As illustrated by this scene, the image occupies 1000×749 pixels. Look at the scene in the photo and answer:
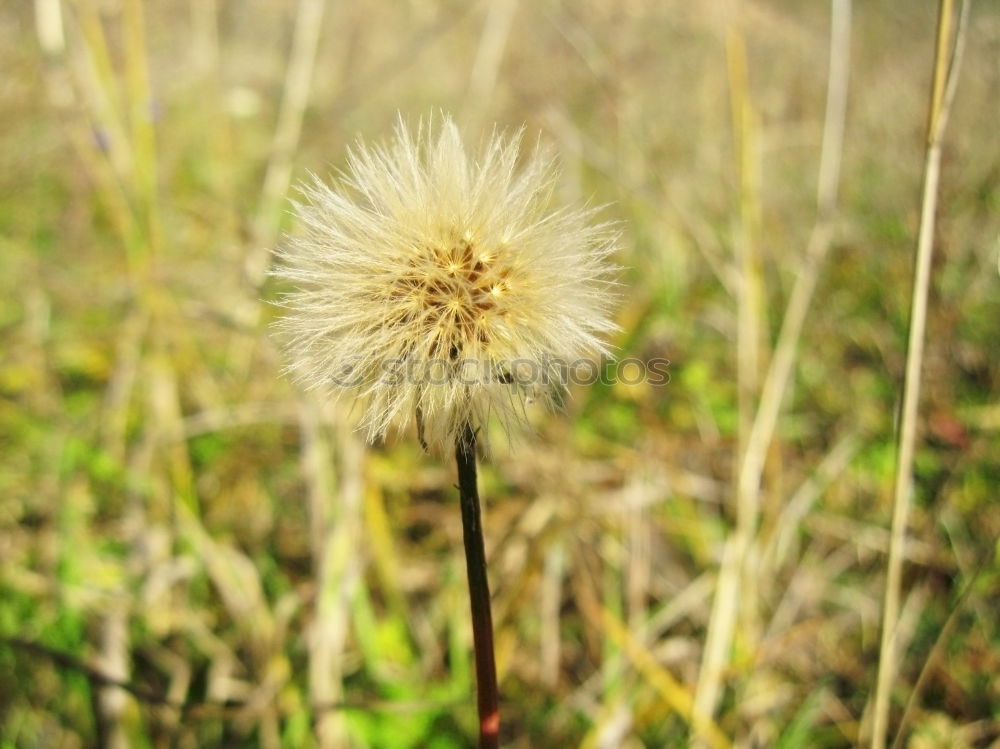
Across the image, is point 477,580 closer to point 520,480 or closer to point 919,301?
point 919,301

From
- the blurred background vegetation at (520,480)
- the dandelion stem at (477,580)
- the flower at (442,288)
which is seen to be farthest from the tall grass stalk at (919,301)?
the dandelion stem at (477,580)

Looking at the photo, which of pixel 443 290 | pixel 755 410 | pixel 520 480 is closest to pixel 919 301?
pixel 443 290

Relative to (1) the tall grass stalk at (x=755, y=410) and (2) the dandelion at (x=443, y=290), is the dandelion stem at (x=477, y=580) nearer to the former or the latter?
(2) the dandelion at (x=443, y=290)

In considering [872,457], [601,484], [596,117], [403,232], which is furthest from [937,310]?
[403,232]

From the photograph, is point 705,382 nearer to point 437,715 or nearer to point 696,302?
point 696,302
